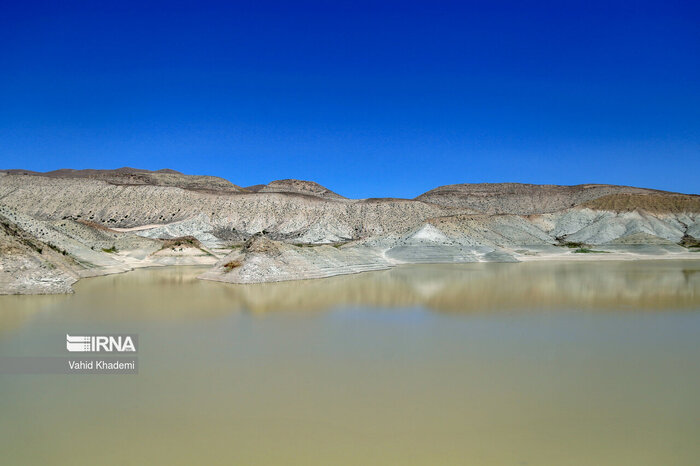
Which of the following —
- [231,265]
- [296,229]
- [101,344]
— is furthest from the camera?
[296,229]

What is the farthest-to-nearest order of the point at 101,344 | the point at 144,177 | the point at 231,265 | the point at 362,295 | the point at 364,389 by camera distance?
the point at 144,177 < the point at 231,265 < the point at 362,295 < the point at 101,344 < the point at 364,389

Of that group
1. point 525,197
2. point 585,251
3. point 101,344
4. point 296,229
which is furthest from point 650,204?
point 101,344

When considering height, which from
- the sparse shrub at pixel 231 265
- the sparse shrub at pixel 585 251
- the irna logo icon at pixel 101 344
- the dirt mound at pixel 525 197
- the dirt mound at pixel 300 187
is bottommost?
the irna logo icon at pixel 101 344

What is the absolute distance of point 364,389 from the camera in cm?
918

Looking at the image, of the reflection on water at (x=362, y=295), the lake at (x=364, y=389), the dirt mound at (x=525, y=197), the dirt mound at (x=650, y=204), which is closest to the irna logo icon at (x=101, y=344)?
the lake at (x=364, y=389)

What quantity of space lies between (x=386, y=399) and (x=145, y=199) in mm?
86699

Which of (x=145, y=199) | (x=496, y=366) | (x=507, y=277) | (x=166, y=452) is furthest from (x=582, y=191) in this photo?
(x=166, y=452)

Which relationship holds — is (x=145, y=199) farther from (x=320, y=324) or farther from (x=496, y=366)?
(x=496, y=366)

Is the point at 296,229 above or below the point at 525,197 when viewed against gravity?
below

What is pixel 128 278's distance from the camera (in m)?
32.4

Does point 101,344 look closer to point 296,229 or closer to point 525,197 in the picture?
point 296,229

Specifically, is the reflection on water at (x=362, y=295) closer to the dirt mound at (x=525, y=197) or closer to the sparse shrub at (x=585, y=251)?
the sparse shrub at (x=585, y=251)

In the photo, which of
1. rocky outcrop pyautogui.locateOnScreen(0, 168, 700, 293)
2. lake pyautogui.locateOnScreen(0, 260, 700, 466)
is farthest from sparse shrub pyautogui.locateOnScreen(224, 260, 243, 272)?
lake pyautogui.locateOnScreen(0, 260, 700, 466)

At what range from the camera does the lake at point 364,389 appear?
6.78 meters
